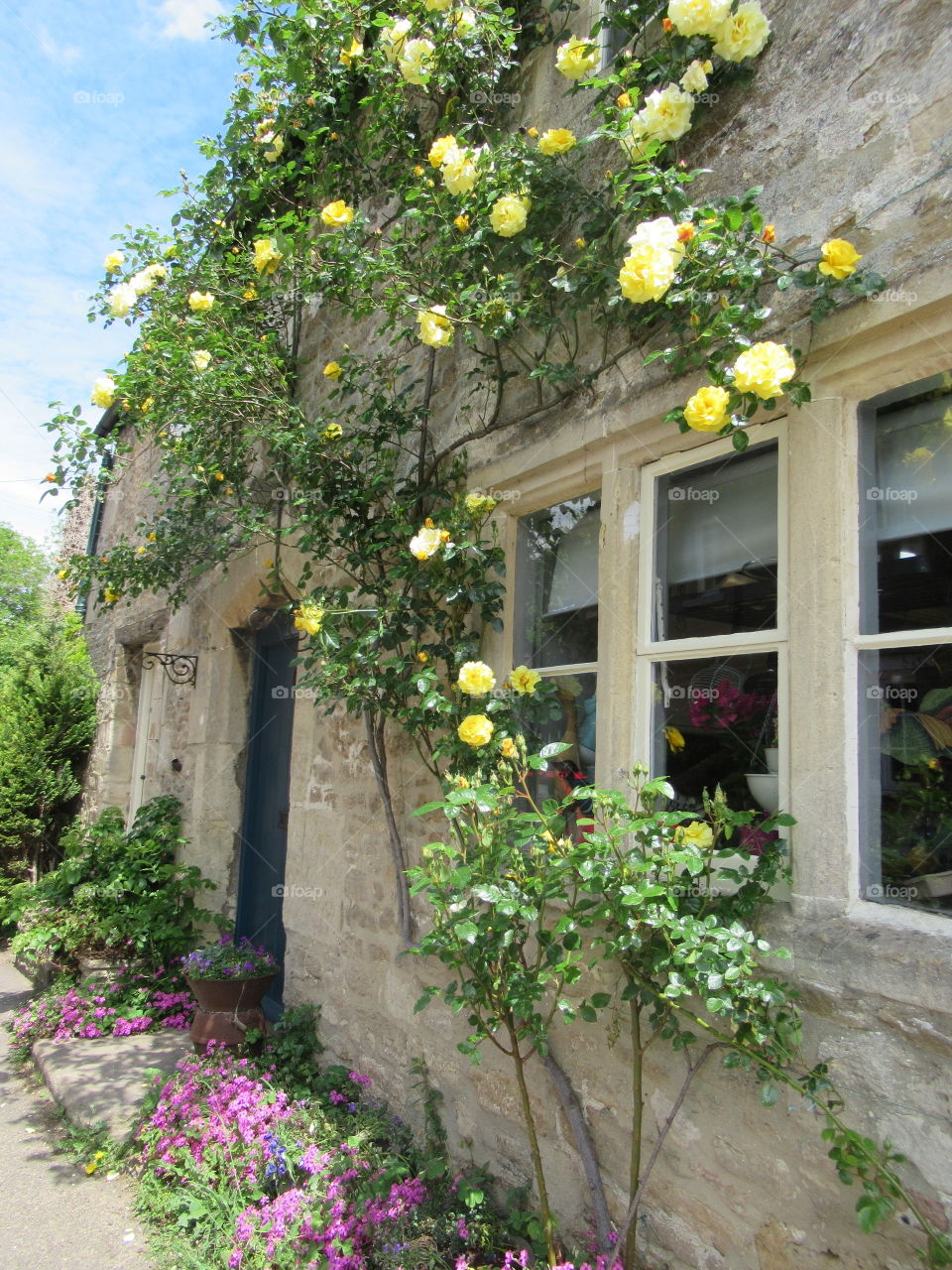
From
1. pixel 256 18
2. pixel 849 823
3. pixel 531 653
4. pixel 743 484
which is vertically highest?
pixel 256 18

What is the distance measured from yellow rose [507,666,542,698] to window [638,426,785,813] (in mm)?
408

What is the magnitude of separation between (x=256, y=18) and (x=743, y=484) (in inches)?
142

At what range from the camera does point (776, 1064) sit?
196 centimetres

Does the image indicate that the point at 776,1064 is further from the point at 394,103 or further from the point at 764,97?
the point at 394,103

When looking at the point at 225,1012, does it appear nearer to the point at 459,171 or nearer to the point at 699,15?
the point at 459,171

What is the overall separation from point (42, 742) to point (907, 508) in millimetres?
8216

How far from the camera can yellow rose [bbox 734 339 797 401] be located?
2.00 meters

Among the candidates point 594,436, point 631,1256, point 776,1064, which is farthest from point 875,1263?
point 594,436

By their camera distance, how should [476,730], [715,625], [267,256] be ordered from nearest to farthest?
[715,625] < [476,730] < [267,256]

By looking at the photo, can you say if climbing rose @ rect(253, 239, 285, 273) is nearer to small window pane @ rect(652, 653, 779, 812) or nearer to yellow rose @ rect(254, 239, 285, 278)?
yellow rose @ rect(254, 239, 285, 278)

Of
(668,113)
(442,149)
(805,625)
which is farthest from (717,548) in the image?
(442,149)

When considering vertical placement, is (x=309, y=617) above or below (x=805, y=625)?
above

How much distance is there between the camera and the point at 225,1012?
4.31 metres

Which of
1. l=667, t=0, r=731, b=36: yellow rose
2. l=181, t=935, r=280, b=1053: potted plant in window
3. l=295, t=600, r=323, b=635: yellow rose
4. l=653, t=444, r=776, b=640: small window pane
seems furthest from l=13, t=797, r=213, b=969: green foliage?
l=667, t=0, r=731, b=36: yellow rose
